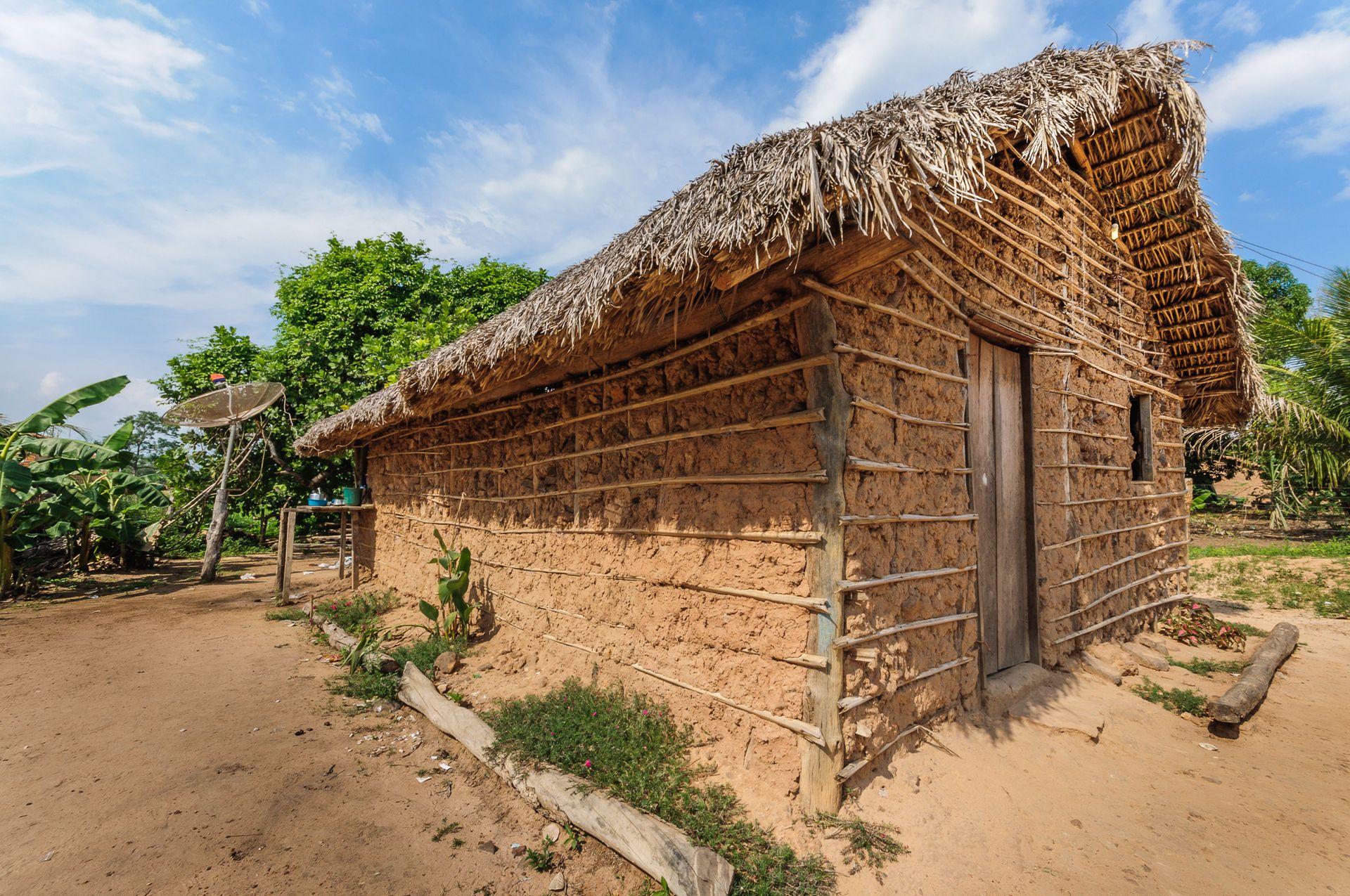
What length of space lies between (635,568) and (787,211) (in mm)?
2235

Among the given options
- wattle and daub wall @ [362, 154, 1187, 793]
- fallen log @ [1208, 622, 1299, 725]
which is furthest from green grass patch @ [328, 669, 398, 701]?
fallen log @ [1208, 622, 1299, 725]

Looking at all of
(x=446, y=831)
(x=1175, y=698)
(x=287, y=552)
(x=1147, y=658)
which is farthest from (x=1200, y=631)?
(x=287, y=552)

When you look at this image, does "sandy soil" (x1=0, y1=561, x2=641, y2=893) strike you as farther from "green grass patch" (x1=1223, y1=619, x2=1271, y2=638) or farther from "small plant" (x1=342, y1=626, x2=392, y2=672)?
"green grass patch" (x1=1223, y1=619, x2=1271, y2=638)

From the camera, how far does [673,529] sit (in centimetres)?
334

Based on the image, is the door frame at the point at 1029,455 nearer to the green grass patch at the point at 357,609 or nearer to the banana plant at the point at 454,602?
the banana plant at the point at 454,602

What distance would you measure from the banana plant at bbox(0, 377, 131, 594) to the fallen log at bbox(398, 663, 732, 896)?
8.67m

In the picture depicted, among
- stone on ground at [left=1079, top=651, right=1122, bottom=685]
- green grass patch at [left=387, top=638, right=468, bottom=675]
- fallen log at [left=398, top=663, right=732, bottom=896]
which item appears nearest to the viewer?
fallen log at [left=398, top=663, right=732, bottom=896]

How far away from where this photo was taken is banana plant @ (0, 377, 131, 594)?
8.05 m

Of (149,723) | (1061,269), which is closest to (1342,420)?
(1061,269)

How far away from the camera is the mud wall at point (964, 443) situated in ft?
9.32

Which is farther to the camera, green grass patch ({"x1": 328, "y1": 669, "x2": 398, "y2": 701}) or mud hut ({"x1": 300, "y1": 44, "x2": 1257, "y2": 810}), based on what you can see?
green grass patch ({"x1": 328, "y1": 669, "x2": 398, "y2": 701})

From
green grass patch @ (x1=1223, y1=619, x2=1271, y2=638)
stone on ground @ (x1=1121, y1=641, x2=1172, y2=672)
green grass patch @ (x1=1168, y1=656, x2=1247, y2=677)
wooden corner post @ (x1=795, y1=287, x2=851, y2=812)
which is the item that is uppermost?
wooden corner post @ (x1=795, y1=287, x2=851, y2=812)

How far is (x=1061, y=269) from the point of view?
183 inches

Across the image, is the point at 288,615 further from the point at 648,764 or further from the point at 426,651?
the point at 648,764
